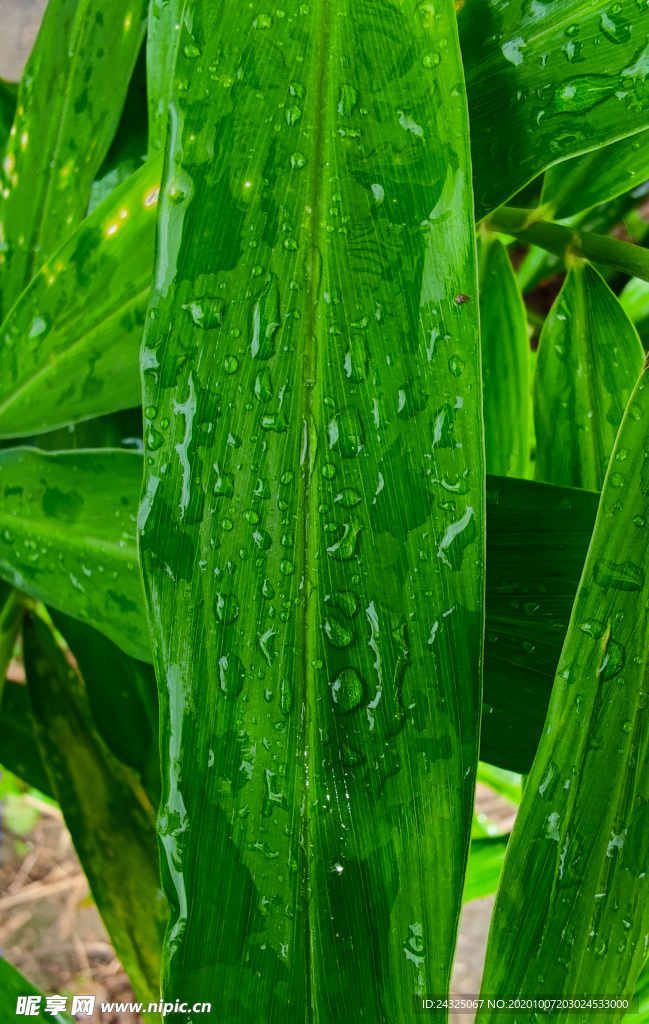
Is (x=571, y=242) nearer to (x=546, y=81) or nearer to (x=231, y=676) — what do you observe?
(x=546, y=81)

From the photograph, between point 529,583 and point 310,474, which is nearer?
point 310,474

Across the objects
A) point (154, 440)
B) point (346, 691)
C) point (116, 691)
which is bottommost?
point (116, 691)

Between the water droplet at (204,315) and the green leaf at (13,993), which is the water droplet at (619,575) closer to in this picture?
the water droplet at (204,315)

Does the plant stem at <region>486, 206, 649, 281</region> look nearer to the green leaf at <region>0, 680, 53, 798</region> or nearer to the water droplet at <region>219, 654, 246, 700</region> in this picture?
the water droplet at <region>219, 654, 246, 700</region>

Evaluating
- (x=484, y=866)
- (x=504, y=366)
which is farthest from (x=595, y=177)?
(x=484, y=866)

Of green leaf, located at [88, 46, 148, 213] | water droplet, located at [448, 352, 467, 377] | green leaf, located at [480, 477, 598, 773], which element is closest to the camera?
water droplet, located at [448, 352, 467, 377]

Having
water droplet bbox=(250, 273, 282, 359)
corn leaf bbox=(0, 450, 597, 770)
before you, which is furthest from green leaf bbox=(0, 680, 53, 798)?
water droplet bbox=(250, 273, 282, 359)
